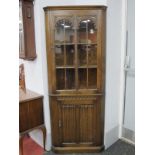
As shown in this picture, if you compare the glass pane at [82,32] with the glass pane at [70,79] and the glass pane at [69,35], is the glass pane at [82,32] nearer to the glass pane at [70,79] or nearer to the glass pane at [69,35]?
the glass pane at [69,35]

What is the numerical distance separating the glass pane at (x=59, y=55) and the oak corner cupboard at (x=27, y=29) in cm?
30

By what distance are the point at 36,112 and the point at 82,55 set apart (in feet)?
2.98

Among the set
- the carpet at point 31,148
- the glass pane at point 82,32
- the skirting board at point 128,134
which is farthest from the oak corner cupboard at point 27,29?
the skirting board at point 128,134

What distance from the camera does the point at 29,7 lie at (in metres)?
2.31

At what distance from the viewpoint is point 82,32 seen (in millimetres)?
2312

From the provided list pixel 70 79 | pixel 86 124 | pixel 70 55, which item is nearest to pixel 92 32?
pixel 70 55

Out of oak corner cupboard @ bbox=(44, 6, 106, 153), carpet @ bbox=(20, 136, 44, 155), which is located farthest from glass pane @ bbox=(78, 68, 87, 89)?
carpet @ bbox=(20, 136, 44, 155)

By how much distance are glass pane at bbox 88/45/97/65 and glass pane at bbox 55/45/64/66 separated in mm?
328

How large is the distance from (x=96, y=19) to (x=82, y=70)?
62 centimetres

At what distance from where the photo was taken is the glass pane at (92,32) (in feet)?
7.45

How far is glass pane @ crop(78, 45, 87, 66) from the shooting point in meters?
2.34
